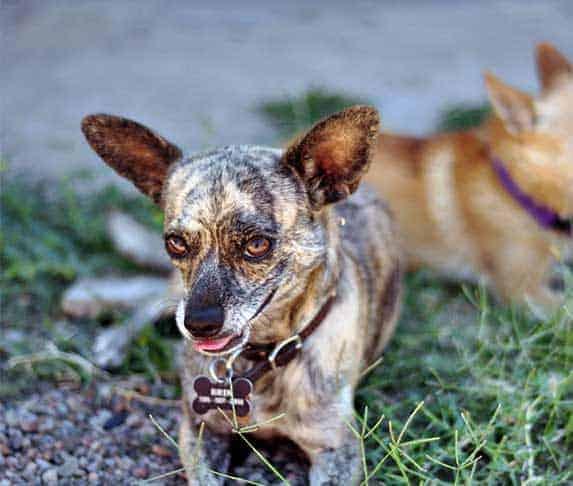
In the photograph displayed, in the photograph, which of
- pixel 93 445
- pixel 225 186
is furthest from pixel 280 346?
pixel 93 445

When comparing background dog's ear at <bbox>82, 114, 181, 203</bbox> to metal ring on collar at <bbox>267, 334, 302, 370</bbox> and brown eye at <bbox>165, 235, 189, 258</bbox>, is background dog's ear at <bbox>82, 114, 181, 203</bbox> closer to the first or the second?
brown eye at <bbox>165, 235, 189, 258</bbox>

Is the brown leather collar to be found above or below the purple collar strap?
above

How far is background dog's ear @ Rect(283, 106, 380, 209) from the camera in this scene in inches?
101

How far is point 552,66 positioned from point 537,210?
82cm

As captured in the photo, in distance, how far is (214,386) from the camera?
2.68m

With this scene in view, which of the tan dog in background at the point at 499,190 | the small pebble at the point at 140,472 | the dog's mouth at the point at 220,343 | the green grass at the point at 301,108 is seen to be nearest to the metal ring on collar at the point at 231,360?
the dog's mouth at the point at 220,343

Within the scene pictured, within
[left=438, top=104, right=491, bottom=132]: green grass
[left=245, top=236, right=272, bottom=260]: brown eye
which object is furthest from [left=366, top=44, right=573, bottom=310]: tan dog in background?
[left=245, top=236, right=272, bottom=260]: brown eye

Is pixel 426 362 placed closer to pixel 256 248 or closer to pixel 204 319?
pixel 256 248

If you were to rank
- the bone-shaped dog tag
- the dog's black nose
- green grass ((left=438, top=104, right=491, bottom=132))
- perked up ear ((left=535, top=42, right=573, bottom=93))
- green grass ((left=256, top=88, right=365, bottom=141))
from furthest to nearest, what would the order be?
green grass ((left=438, top=104, right=491, bottom=132)), green grass ((left=256, top=88, right=365, bottom=141)), perked up ear ((left=535, top=42, right=573, bottom=93)), the bone-shaped dog tag, the dog's black nose

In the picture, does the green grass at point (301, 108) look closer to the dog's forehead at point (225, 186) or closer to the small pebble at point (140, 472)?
the dog's forehead at point (225, 186)

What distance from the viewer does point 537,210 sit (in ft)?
14.3

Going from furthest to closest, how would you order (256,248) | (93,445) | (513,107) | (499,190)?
(499,190)
(513,107)
(93,445)
(256,248)

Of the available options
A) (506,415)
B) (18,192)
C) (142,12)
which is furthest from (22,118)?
(506,415)

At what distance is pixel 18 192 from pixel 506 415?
9.77ft
